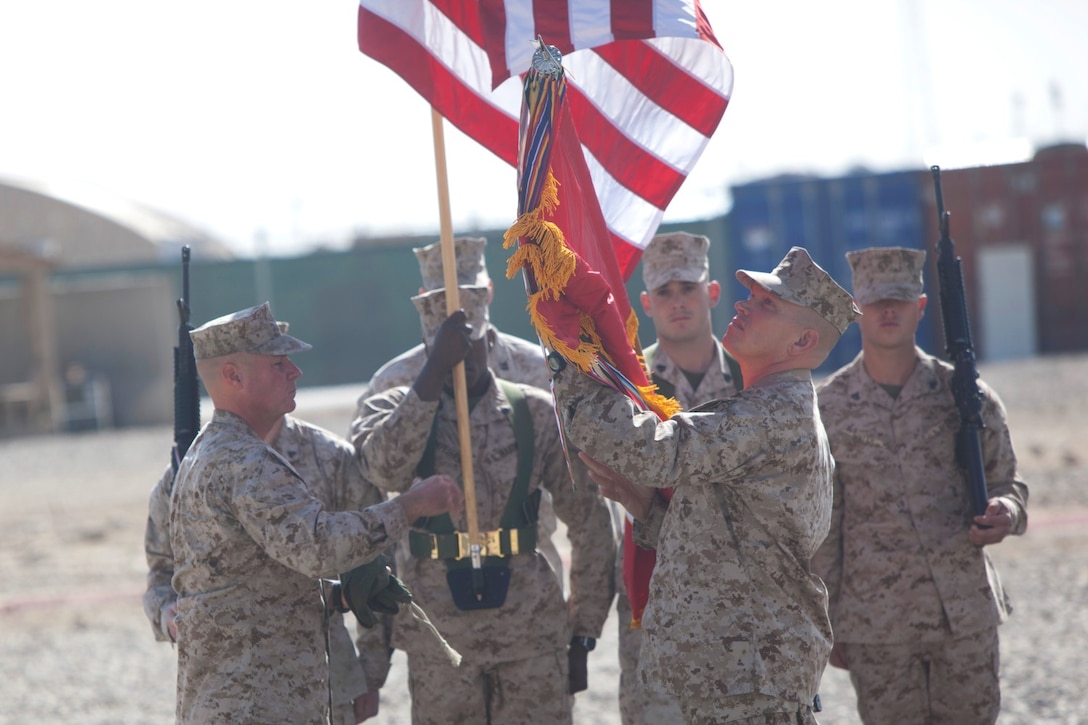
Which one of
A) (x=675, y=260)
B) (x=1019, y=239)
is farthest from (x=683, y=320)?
(x=1019, y=239)

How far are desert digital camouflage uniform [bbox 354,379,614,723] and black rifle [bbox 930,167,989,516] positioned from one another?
4.71ft

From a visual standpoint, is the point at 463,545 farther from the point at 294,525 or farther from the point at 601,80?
the point at 601,80

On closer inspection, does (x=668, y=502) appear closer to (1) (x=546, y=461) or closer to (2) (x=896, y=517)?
(1) (x=546, y=461)

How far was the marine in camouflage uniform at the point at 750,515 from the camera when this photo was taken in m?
3.26

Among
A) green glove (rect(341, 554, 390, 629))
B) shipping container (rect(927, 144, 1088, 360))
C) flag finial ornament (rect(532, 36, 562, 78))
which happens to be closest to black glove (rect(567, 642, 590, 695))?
green glove (rect(341, 554, 390, 629))

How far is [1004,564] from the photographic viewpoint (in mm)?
9594

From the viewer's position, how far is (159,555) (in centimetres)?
429

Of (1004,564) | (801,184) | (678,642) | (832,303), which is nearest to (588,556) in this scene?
(678,642)

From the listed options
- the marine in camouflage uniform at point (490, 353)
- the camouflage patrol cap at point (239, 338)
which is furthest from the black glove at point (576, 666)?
the camouflage patrol cap at point (239, 338)

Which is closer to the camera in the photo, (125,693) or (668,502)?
(668,502)

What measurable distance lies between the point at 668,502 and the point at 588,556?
1.06 meters

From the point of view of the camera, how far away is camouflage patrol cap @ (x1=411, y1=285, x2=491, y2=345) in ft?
15.4

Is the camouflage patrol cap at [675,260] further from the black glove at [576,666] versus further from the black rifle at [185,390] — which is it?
the black rifle at [185,390]

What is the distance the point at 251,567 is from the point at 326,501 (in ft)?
2.60
